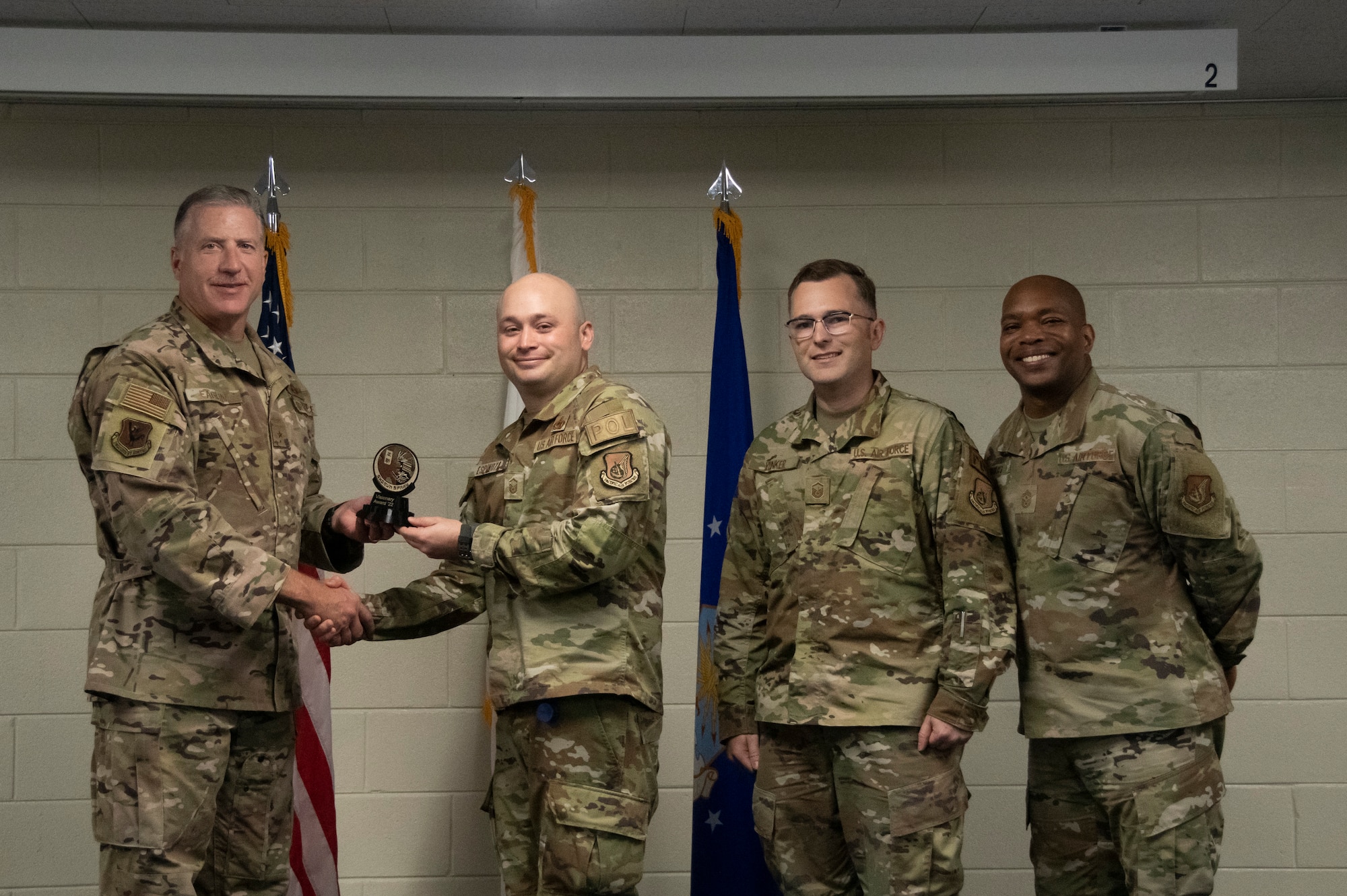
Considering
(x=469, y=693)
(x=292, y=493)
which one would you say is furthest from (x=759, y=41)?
(x=469, y=693)

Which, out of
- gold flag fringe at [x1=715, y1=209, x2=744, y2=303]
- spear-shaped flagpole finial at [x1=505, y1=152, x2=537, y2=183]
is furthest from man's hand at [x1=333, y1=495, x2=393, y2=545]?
gold flag fringe at [x1=715, y1=209, x2=744, y2=303]

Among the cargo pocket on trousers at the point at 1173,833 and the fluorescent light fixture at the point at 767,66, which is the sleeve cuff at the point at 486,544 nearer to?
the cargo pocket on trousers at the point at 1173,833

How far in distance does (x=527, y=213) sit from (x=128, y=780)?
1857 mm

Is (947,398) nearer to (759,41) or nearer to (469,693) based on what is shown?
(759,41)

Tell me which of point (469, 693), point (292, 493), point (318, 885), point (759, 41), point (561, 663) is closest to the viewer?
point (561, 663)

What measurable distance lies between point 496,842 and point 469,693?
1.23 m

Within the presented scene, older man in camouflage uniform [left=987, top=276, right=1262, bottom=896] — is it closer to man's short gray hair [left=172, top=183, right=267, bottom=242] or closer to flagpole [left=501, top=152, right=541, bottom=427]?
flagpole [left=501, top=152, right=541, bottom=427]

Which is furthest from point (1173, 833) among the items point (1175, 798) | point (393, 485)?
point (393, 485)

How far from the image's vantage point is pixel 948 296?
3605 millimetres

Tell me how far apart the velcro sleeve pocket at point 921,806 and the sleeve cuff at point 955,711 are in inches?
4.7

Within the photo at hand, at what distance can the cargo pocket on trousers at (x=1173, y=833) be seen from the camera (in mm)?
2191

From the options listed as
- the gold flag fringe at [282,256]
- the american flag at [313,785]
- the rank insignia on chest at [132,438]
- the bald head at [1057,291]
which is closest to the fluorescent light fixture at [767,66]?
the gold flag fringe at [282,256]

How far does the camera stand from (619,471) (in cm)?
222

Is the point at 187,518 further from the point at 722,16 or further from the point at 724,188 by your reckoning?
the point at 722,16
